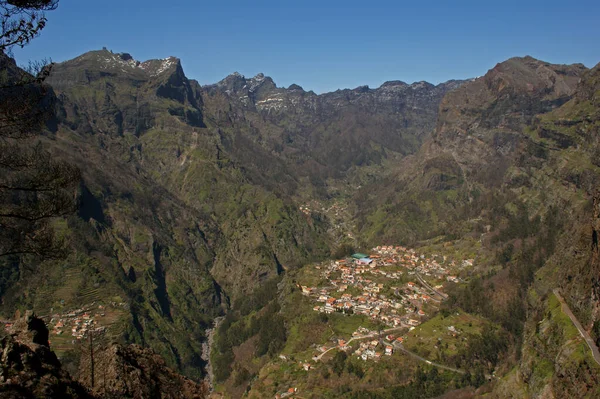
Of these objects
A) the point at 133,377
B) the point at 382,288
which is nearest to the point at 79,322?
the point at 382,288

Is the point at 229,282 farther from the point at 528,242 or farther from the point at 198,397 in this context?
the point at 198,397

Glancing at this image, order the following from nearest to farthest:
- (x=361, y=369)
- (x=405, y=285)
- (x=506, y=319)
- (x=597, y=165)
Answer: (x=361, y=369)
(x=506, y=319)
(x=405, y=285)
(x=597, y=165)

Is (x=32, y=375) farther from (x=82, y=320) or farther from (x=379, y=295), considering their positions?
(x=379, y=295)

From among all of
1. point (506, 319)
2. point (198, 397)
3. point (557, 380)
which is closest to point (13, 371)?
point (198, 397)

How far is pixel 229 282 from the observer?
18688 centimetres

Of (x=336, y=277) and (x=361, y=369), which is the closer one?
(x=361, y=369)

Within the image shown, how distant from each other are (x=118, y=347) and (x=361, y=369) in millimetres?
71349

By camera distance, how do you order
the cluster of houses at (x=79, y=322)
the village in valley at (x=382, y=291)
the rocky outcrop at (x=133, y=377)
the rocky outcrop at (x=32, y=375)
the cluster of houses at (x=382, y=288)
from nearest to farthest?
the rocky outcrop at (x=32, y=375) < the rocky outcrop at (x=133, y=377) < the cluster of houses at (x=79, y=322) < the village in valley at (x=382, y=291) < the cluster of houses at (x=382, y=288)

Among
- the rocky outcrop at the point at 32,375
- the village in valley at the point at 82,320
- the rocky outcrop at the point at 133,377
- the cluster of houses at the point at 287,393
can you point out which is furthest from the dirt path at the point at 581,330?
the village in valley at the point at 82,320

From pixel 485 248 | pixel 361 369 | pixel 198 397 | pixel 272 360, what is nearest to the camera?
pixel 198 397

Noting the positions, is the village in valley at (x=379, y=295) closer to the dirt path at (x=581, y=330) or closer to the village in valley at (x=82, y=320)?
the dirt path at (x=581, y=330)

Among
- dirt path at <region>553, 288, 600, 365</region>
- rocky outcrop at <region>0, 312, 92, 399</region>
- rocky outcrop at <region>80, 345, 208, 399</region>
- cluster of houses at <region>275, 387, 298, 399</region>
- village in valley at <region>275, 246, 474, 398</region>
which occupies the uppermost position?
rocky outcrop at <region>0, 312, 92, 399</region>

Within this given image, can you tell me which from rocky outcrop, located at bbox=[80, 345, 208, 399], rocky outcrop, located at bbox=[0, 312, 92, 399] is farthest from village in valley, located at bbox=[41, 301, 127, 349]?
rocky outcrop, located at bbox=[0, 312, 92, 399]

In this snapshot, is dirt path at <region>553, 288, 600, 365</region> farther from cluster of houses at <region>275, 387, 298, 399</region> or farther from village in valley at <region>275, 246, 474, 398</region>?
cluster of houses at <region>275, 387, 298, 399</region>
